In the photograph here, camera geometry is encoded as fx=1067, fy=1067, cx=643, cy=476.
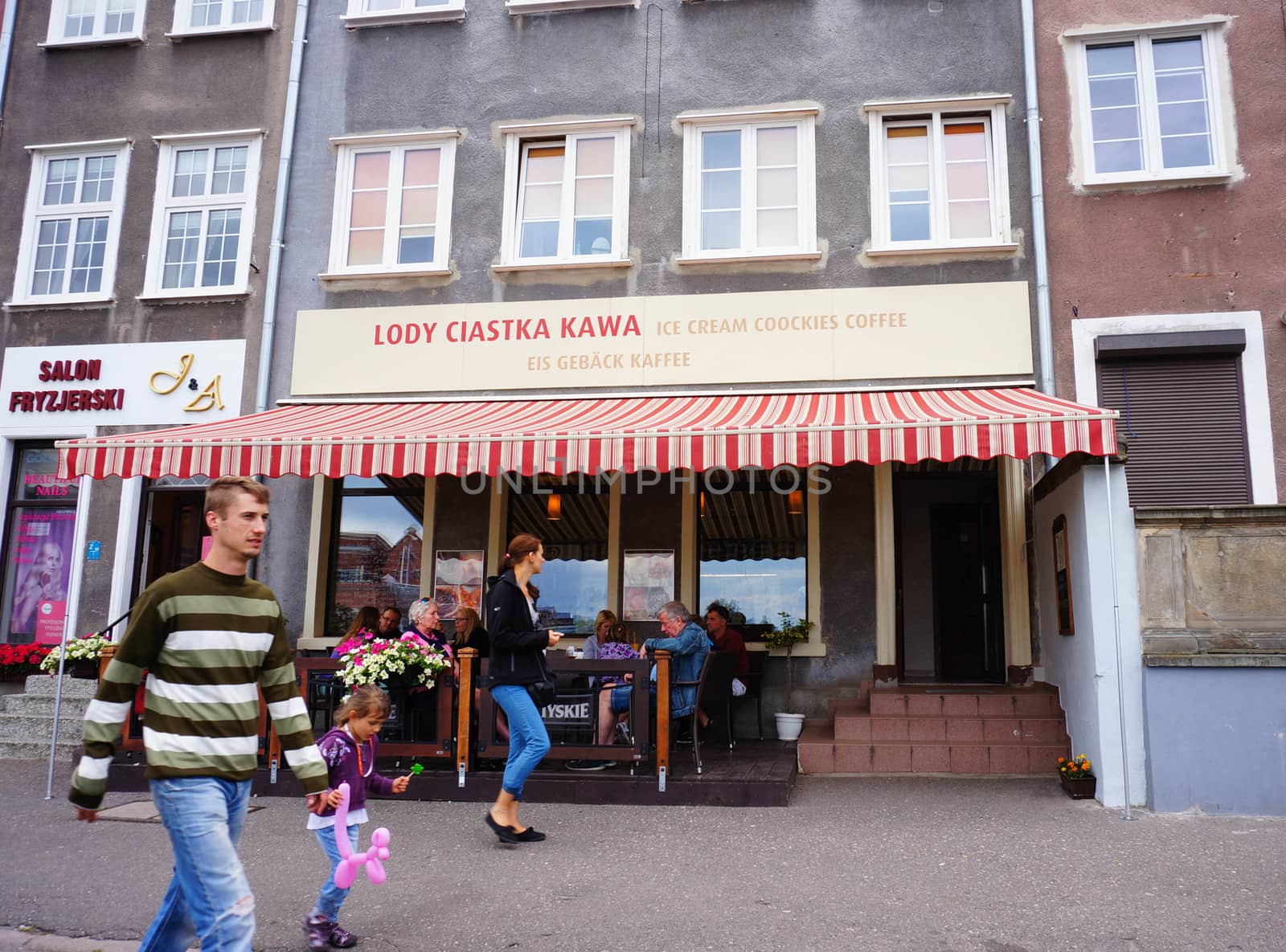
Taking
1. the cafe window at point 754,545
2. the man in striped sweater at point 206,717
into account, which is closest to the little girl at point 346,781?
the man in striped sweater at point 206,717

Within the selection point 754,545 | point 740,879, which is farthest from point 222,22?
point 740,879

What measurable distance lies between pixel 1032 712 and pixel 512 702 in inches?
195

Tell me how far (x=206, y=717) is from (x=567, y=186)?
885 cm

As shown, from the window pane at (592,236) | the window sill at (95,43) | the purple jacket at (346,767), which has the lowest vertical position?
the purple jacket at (346,767)

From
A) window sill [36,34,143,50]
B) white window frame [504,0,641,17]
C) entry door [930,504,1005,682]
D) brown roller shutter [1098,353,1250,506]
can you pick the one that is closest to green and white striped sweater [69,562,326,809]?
brown roller shutter [1098,353,1250,506]

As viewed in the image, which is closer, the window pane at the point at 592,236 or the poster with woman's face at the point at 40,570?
the window pane at the point at 592,236

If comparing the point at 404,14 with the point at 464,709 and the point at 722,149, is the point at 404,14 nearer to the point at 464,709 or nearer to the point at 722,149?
the point at 722,149

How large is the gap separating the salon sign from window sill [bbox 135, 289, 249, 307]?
47 cm

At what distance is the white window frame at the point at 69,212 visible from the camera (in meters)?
12.2

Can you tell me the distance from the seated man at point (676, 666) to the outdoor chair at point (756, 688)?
4.86 feet

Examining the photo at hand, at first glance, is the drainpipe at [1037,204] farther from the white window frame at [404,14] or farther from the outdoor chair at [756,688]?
the white window frame at [404,14]

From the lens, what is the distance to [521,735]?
6.39 m

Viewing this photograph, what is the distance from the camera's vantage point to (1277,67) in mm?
10062

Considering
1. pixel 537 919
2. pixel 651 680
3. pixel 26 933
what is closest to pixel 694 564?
pixel 651 680
